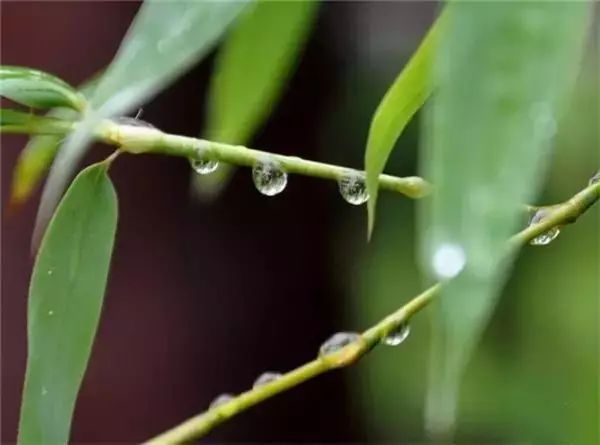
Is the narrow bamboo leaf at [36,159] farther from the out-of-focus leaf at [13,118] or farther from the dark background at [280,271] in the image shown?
the dark background at [280,271]

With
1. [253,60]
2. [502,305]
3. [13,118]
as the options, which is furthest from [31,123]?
[502,305]

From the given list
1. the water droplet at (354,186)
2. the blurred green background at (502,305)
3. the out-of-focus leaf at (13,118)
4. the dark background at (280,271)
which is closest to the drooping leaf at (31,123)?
the out-of-focus leaf at (13,118)

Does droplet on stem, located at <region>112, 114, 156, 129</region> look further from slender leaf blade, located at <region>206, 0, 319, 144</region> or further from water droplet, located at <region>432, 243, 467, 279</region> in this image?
water droplet, located at <region>432, 243, 467, 279</region>

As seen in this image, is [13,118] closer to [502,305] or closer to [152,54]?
[152,54]

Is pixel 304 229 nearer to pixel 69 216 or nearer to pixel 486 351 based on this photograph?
pixel 486 351

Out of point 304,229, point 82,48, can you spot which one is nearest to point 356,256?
point 304,229
